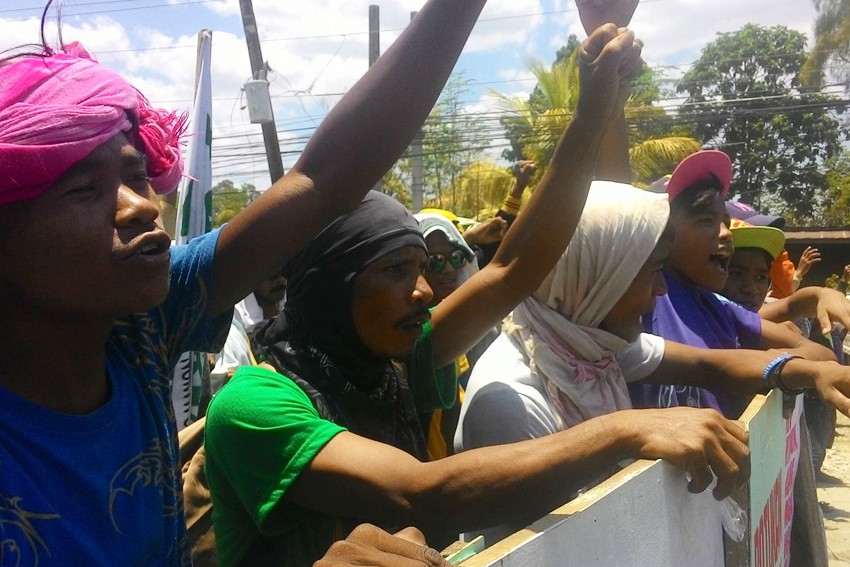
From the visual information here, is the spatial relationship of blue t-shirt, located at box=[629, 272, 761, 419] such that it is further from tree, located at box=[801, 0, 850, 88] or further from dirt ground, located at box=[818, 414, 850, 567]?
tree, located at box=[801, 0, 850, 88]

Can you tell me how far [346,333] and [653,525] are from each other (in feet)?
2.46

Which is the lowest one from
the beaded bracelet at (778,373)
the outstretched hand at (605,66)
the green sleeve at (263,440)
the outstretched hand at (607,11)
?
the beaded bracelet at (778,373)

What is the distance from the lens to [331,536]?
1489 mm

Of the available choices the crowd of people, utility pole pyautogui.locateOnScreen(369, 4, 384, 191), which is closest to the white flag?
the crowd of people

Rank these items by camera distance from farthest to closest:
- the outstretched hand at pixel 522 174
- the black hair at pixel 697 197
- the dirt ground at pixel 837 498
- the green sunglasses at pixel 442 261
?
1. the outstretched hand at pixel 522 174
2. the dirt ground at pixel 837 498
3. the green sunglasses at pixel 442 261
4. the black hair at pixel 697 197

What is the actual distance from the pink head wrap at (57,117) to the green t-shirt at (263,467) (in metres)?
0.47

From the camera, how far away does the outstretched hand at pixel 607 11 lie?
193cm

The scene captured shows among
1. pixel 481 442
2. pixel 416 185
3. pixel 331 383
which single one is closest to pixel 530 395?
pixel 481 442

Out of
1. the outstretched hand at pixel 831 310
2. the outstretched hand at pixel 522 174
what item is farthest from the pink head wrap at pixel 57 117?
the outstretched hand at pixel 522 174

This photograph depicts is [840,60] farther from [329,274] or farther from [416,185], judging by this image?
[329,274]

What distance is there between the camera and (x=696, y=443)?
1.29 m

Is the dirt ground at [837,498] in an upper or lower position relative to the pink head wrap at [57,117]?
lower

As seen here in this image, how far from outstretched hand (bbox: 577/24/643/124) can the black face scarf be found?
50 cm

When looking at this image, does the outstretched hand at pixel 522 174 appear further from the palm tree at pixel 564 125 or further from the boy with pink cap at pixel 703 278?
the palm tree at pixel 564 125
